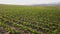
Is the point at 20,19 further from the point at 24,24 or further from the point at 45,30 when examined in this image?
the point at 45,30

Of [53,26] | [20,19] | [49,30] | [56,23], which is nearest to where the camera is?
[49,30]

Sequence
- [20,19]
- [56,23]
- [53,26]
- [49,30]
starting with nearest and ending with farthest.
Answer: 1. [49,30]
2. [53,26]
3. [56,23]
4. [20,19]

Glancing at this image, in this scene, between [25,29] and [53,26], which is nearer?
[25,29]

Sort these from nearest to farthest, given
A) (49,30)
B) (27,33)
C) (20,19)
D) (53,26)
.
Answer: (27,33) → (49,30) → (53,26) → (20,19)

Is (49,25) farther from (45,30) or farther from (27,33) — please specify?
(27,33)

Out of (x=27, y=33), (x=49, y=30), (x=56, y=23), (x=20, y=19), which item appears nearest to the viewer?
(x=27, y=33)

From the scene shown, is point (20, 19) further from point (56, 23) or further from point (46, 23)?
point (56, 23)

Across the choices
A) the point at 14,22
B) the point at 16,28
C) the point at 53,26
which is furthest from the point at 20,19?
the point at 53,26

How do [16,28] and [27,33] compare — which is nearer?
[27,33]

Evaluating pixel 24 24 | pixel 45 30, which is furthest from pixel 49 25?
pixel 24 24
